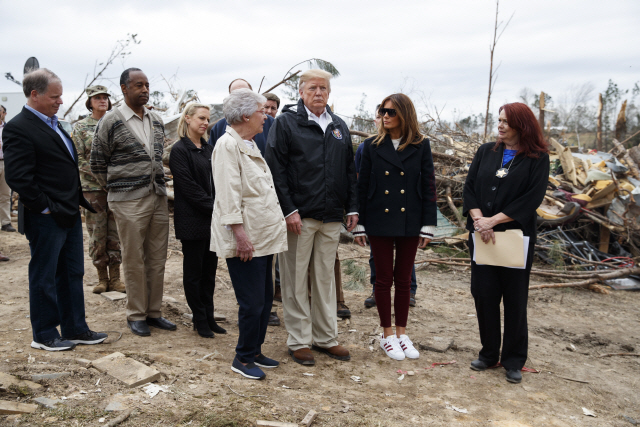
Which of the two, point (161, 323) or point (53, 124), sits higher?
point (53, 124)

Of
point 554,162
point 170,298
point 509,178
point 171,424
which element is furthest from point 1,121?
point 554,162

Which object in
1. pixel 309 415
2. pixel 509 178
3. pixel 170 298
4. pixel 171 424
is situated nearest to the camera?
pixel 171 424

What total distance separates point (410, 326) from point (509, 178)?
1943 mm

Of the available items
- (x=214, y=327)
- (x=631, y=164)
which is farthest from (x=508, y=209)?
(x=631, y=164)

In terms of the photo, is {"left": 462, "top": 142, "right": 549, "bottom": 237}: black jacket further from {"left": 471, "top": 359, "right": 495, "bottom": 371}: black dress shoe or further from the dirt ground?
the dirt ground

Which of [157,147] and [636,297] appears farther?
[636,297]

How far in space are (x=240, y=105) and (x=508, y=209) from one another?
1999mm

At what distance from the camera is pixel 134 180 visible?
3.83m

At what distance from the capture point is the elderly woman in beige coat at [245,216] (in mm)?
3010

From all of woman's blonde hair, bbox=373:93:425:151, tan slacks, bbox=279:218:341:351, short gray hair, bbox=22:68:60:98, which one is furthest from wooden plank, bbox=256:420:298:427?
short gray hair, bbox=22:68:60:98

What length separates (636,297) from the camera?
21.8 ft

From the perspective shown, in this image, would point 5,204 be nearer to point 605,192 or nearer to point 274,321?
point 274,321

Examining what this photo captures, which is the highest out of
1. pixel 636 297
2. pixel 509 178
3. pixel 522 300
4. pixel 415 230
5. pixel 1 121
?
pixel 1 121

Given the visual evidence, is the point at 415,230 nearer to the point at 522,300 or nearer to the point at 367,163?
the point at 367,163
